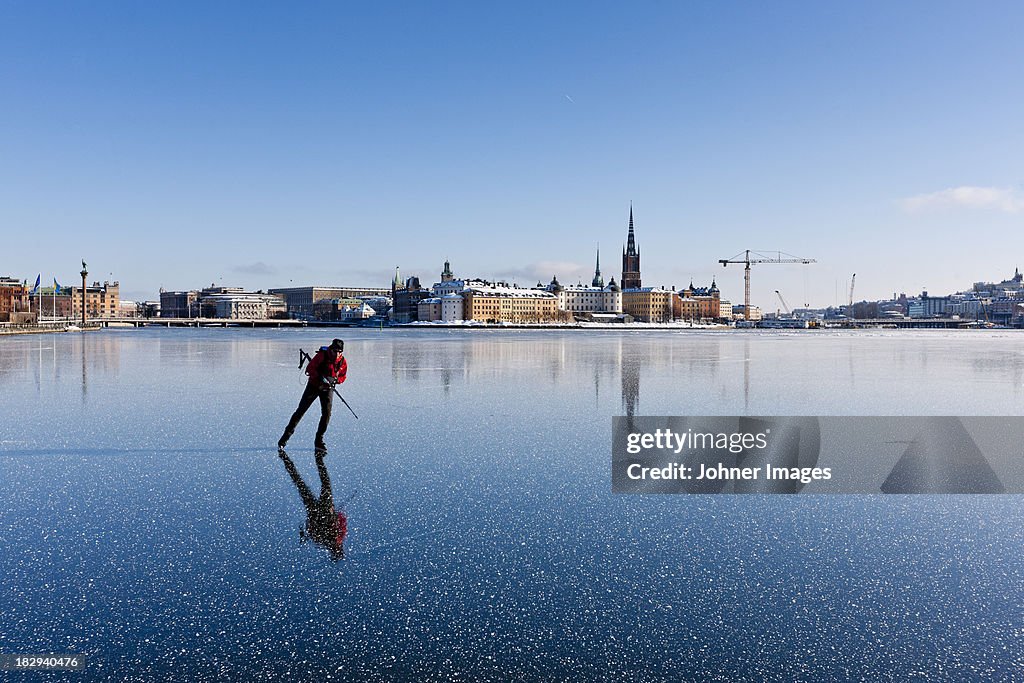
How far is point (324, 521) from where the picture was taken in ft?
19.6

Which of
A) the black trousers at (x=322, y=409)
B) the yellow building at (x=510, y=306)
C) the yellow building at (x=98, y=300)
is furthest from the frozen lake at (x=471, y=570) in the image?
the yellow building at (x=98, y=300)

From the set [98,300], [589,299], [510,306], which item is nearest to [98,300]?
[98,300]

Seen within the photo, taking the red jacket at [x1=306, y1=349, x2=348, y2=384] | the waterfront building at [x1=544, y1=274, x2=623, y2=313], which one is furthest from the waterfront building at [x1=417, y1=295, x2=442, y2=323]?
the red jacket at [x1=306, y1=349, x2=348, y2=384]

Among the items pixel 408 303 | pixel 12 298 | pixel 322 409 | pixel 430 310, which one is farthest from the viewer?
pixel 408 303

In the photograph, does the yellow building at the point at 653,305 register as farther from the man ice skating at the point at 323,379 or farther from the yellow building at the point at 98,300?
the man ice skating at the point at 323,379

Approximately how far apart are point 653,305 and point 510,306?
142 ft

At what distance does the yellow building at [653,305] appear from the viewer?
196 m

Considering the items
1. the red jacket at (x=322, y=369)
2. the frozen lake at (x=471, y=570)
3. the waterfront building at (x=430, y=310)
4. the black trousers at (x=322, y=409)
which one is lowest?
the frozen lake at (x=471, y=570)

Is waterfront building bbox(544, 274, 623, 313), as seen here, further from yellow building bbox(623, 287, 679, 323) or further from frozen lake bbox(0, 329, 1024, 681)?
frozen lake bbox(0, 329, 1024, 681)

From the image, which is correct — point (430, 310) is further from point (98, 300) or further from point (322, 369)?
point (322, 369)

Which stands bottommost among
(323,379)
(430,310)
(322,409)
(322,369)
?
(322,409)

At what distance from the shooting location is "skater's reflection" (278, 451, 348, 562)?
5.39m

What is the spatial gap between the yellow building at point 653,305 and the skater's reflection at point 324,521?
19107cm

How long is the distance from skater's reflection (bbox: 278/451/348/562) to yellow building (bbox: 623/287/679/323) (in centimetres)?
19107
